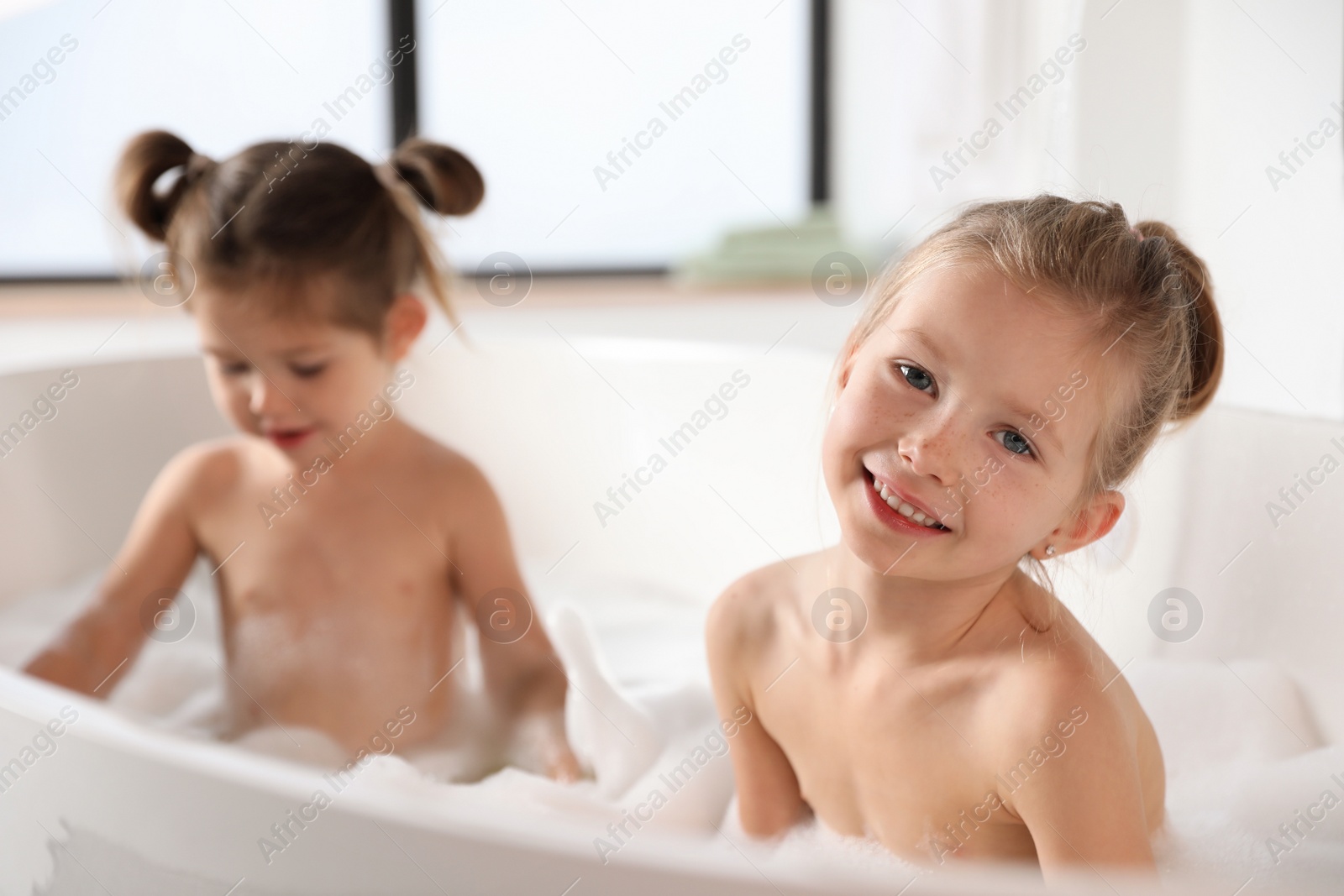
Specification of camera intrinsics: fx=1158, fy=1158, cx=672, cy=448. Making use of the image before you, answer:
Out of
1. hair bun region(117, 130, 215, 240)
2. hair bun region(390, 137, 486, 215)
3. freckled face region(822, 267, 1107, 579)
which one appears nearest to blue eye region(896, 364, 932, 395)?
freckled face region(822, 267, 1107, 579)

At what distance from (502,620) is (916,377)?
0.60 meters

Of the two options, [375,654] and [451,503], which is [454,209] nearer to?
[451,503]

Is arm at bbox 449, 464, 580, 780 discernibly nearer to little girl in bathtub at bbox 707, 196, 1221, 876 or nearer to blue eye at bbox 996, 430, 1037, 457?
little girl in bathtub at bbox 707, 196, 1221, 876

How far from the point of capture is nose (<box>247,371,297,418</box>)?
1053 millimetres

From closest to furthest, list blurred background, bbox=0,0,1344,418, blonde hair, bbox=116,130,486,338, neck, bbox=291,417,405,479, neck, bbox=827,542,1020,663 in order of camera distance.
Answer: neck, bbox=827,542,1020,663
blonde hair, bbox=116,130,486,338
neck, bbox=291,417,405,479
blurred background, bbox=0,0,1344,418

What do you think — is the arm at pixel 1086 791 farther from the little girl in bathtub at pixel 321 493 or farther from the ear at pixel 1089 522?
the little girl in bathtub at pixel 321 493

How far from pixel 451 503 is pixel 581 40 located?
1853 millimetres

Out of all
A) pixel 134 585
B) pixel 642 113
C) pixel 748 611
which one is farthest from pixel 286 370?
pixel 642 113

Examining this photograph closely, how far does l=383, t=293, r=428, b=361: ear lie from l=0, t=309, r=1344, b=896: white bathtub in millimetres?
440

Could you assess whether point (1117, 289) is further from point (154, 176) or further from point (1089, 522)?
point (154, 176)

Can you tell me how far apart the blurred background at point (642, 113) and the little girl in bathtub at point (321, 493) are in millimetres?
821

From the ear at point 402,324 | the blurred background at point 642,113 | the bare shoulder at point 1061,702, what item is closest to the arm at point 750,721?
the bare shoulder at point 1061,702

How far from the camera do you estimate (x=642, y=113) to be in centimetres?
279

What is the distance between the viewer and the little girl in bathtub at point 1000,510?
0.68 metres
